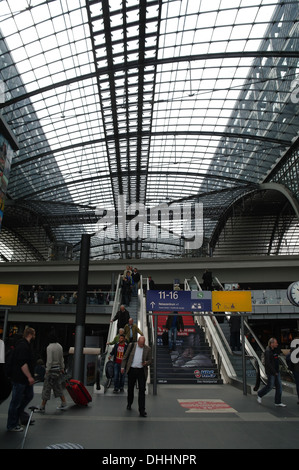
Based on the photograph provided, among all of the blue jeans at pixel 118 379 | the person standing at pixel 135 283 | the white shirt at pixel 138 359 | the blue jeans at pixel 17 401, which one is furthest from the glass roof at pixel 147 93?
the blue jeans at pixel 17 401

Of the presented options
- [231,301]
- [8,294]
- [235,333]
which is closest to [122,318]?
[231,301]

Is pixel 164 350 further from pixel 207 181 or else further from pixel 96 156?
pixel 207 181

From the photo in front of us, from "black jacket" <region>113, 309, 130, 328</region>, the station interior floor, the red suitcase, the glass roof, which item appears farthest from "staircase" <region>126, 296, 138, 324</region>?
the glass roof

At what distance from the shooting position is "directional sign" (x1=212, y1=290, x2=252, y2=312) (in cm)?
1296

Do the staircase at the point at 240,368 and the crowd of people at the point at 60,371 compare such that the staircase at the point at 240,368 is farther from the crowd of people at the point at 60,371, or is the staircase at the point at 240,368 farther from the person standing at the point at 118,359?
the person standing at the point at 118,359

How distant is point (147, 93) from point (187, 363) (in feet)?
70.2

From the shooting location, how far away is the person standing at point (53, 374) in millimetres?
7906

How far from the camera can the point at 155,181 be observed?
45.2m

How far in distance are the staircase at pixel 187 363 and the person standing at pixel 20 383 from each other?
7.81 metres

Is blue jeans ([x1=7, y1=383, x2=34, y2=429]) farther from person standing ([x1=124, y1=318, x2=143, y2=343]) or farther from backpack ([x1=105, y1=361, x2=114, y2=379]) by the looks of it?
person standing ([x1=124, y1=318, x2=143, y2=343])

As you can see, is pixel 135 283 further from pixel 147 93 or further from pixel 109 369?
pixel 147 93

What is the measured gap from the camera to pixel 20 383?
637 centimetres

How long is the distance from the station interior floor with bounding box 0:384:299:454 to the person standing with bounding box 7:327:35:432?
233 millimetres
